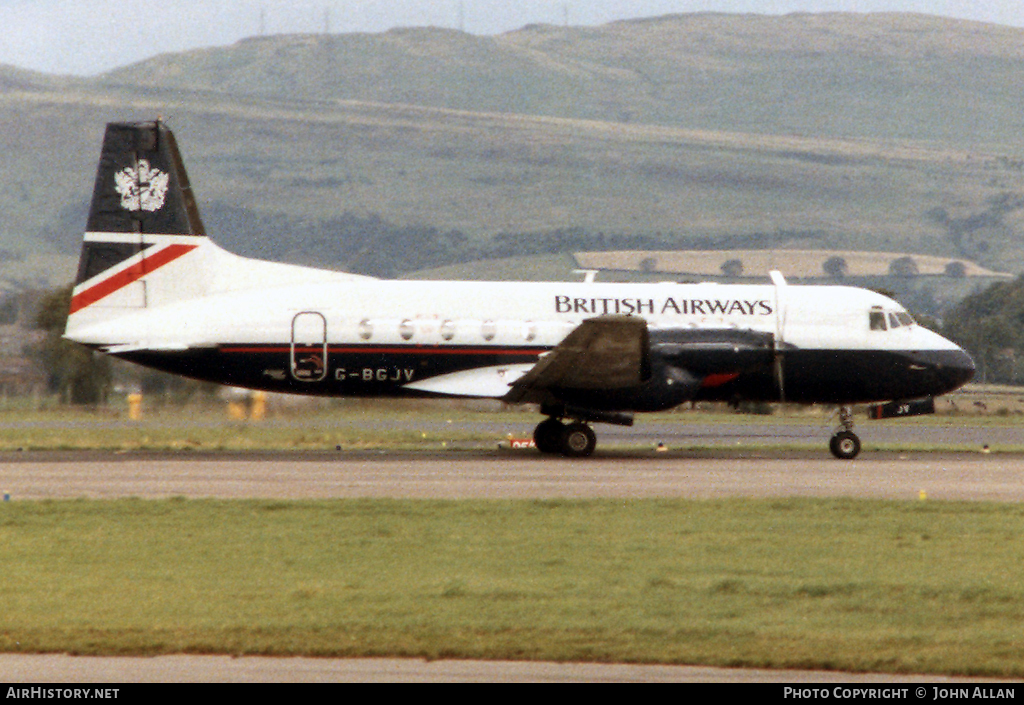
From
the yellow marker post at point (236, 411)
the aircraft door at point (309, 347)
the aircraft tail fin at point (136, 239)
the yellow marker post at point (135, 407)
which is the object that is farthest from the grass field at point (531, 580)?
the yellow marker post at point (135, 407)

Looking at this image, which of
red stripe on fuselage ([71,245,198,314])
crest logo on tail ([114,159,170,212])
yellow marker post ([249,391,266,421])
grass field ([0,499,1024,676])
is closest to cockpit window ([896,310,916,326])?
grass field ([0,499,1024,676])

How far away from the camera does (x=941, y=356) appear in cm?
3152

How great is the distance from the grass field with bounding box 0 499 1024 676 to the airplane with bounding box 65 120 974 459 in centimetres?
→ 851

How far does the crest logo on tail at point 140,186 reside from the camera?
29469mm

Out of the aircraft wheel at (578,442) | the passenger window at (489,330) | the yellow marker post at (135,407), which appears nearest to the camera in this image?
the passenger window at (489,330)

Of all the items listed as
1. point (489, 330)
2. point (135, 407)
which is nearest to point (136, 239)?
point (135, 407)

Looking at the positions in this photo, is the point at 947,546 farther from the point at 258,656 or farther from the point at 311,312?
the point at 311,312

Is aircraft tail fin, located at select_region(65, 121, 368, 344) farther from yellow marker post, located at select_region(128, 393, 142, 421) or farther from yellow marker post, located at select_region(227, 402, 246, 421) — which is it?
yellow marker post, located at select_region(128, 393, 142, 421)

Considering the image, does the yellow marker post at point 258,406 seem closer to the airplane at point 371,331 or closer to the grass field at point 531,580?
the airplane at point 371,331

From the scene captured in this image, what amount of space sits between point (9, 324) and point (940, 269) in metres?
129

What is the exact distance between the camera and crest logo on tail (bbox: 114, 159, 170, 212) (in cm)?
2947

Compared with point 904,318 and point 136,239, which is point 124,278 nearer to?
point 136,239

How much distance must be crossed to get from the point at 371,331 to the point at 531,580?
15292 mm

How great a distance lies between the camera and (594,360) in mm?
28203
